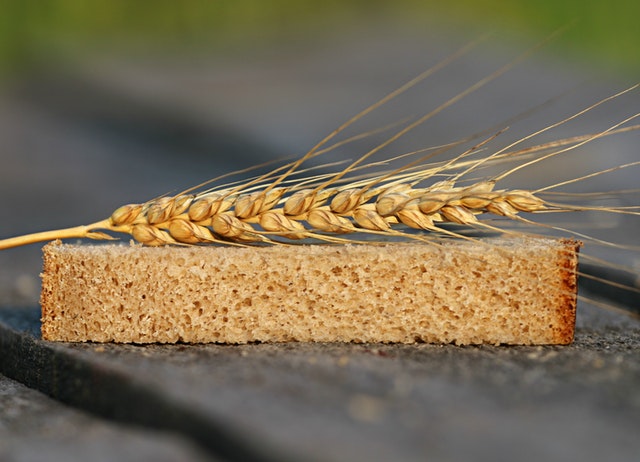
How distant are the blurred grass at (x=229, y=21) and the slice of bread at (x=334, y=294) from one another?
21.4 feet

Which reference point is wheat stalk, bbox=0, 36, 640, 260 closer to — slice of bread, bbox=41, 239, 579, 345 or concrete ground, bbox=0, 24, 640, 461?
slice of bread, bbox=41, 239, 579, 345

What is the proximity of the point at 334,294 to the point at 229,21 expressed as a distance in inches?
318

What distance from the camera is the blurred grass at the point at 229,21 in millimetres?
8608

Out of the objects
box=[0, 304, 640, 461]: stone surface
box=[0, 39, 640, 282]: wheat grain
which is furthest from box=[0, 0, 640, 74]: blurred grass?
box=[0, 304, 640, 461]: stone surface

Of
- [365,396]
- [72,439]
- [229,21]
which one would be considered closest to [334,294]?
[365,396]

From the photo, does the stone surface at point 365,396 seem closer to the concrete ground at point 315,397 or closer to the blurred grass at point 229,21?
the concrete ground at point 315,397

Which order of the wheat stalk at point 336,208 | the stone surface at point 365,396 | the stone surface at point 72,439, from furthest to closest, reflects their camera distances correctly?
the wheat stalk at point 336,208 < the stone surface at point 72,439 < the stone surface at point 365,396

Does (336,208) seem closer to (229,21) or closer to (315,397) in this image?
(315,397)

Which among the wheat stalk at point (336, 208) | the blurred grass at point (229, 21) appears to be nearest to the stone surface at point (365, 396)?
the wheat stalk at point (336, 208)

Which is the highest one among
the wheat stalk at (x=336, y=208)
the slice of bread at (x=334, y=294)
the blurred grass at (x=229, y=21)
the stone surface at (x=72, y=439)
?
the blurred grass at (x=229, y=21)

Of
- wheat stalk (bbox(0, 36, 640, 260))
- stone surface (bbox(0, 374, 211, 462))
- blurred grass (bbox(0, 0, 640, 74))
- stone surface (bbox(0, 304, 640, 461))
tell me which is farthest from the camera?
blurred grass (bbox(0, 0, 640, 74))

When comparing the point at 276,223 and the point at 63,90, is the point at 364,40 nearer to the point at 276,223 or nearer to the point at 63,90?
the point at 63,90

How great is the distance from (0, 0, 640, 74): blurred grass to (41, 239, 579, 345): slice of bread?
6.54 metres

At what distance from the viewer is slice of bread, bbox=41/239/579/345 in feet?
7.39
